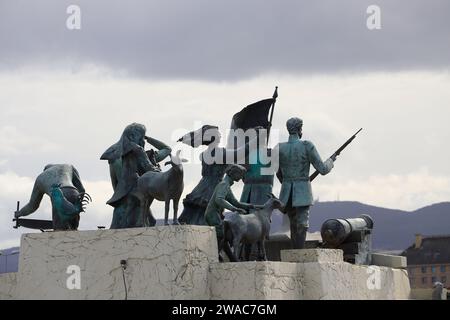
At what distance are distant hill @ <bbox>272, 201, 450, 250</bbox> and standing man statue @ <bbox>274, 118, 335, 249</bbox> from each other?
155m

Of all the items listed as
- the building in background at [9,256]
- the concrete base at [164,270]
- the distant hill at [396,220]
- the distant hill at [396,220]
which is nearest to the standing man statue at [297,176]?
the concrete base at [164,270]

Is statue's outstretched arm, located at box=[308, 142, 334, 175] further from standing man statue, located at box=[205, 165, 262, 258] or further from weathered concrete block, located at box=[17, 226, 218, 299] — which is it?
weathered concrete block, located at box=[17, 226, 218, 299]

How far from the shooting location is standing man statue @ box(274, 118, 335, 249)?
24203 mm

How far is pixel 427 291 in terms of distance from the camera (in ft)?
92.0

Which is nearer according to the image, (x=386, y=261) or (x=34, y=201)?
(x=34, y=201)

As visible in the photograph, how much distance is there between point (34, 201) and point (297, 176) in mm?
5059

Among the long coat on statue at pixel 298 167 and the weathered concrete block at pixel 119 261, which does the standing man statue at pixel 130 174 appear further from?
the long coat on statue at pixel 298 167

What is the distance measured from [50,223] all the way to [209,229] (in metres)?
5.52

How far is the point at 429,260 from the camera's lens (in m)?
92.3

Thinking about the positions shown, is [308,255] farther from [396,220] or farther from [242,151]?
[396,220]

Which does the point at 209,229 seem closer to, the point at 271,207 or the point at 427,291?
the point at 271,207

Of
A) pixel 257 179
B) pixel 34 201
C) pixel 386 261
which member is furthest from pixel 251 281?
pixel 386 261

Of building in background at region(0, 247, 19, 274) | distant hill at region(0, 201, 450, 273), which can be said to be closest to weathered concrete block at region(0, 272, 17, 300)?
building in background at region(0, 247, 19, 274)
